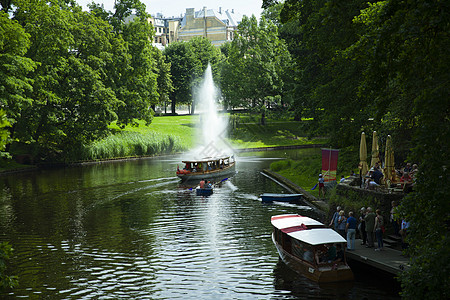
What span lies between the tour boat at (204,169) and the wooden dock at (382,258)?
3210 cm

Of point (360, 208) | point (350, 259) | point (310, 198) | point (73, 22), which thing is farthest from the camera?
point (73, 22)

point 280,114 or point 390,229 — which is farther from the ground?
point 280,114

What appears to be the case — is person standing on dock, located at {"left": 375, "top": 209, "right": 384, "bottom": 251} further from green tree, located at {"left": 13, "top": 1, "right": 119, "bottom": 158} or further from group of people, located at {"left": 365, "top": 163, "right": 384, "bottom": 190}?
green tree, located at {"left": 13, "top": 1, "right": 119, "bottom": 158}

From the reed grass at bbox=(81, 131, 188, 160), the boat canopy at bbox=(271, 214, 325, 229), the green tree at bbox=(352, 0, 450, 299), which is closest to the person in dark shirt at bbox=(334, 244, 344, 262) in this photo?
the boat canopy at bbox=(271, 214, 325, 229)

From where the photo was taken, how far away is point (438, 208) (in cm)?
1240

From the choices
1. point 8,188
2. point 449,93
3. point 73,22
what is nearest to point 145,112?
point 73,22

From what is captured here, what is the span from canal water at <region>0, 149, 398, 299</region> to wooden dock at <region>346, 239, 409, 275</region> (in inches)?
29.7

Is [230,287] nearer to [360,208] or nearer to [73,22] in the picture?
[360,208]

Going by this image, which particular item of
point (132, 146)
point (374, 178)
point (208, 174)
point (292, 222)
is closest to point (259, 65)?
point (132, 146)

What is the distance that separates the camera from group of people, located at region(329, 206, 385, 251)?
22359 millimetres

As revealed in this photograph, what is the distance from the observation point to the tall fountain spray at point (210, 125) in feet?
286

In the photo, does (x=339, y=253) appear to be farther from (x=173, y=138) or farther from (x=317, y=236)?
(x=173, y=138)

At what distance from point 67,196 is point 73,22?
118 feet

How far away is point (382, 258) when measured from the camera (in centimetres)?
2116
